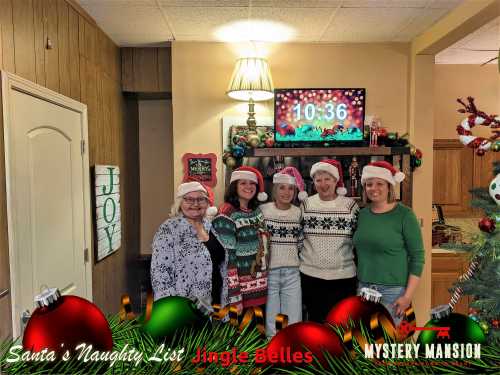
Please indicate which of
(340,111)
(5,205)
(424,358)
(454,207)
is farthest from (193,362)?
(454,207)

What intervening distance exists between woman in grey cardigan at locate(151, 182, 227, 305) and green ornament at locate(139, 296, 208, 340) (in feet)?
2.51

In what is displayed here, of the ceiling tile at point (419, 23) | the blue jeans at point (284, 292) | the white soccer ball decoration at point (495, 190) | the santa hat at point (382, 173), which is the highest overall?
the ceiling tile at point (419, 23)

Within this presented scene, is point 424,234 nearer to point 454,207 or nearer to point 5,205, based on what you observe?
point 454,207

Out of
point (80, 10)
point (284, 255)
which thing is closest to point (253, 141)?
point (284, 255)

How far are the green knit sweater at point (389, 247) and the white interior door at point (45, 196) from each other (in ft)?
4.81

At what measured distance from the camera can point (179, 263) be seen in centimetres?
137

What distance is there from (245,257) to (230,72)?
1626mm

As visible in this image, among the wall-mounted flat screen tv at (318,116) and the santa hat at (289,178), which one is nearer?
the santa hat at (289,178)

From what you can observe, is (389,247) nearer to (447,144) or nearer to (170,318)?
(170,318)

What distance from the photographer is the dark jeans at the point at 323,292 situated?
1.85 metres

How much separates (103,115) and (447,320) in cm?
260

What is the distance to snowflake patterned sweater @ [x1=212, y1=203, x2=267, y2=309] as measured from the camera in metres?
1.78

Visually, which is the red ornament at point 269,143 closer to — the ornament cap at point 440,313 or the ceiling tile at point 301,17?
the ceiling tile at point 301,17

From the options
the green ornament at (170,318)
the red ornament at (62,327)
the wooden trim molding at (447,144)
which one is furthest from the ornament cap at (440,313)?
the wooden trim molding at (447,144)
